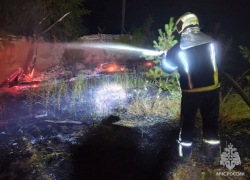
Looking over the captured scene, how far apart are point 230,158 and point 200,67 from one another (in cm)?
161

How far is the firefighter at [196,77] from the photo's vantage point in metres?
2.69

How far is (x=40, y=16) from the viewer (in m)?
8.94

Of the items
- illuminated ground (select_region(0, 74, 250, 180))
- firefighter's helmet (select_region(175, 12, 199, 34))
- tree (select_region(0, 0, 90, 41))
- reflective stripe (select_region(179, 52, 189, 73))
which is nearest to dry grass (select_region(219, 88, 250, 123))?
illuminated ground (select_region(0, 74, 250, 180))

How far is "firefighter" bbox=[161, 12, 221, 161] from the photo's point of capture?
106 inches

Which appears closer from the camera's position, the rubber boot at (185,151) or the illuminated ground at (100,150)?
the illuminated ground at (100,150)

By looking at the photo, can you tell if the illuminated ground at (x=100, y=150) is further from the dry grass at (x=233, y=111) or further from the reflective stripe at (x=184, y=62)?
the reflective stripe at (x=184, y=62)

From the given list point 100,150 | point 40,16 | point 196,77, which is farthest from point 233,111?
point 40,16

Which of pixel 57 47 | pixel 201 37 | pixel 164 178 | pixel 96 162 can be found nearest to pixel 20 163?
pixel 96 162

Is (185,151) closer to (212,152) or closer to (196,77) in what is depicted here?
(212,152)

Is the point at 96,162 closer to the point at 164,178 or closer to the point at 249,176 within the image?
the point at 164,178

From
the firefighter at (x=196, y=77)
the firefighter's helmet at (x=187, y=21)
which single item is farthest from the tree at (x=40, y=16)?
the firefighter at (x=196, y=77)

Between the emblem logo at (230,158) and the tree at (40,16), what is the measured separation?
9008 millimetres

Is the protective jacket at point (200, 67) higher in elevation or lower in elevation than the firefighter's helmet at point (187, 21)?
lower

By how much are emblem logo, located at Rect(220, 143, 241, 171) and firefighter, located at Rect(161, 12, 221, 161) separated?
0.13m
